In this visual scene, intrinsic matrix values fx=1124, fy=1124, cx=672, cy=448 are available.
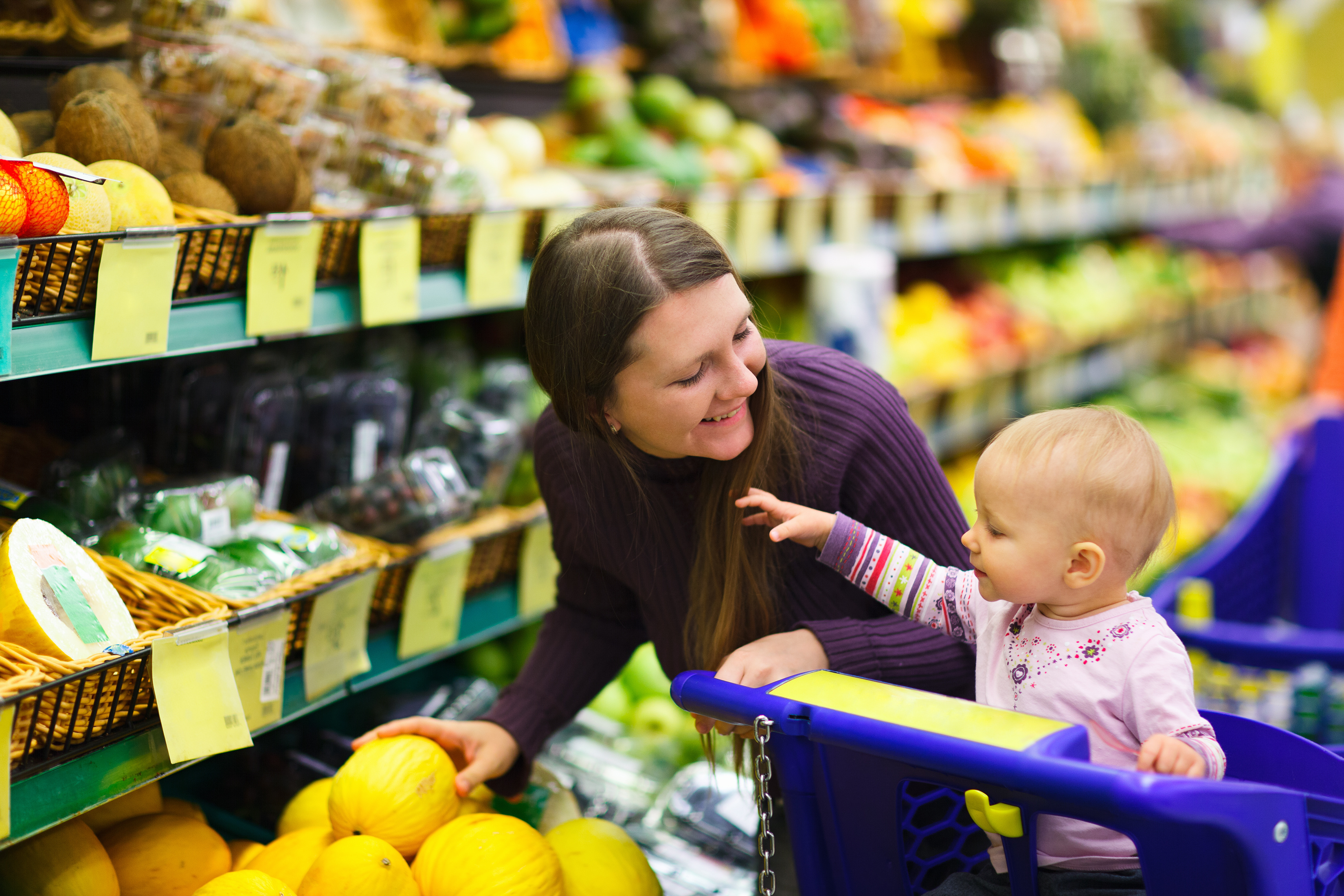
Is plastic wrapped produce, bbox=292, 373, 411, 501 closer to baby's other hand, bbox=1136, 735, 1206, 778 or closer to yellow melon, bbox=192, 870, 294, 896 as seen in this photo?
yellow melon, bbox=192, 870, 294, 896

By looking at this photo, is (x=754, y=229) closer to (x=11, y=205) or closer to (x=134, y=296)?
(x=134, y=296)

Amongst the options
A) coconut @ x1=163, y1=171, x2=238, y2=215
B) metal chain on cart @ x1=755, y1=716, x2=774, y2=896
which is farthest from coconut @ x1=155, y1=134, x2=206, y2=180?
metal chain on cart @ x1=755, y1=716, x2=774, y2=896

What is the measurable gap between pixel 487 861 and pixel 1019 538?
0.66 m

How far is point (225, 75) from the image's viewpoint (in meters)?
1.60

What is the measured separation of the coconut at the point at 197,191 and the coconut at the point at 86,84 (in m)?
0.12

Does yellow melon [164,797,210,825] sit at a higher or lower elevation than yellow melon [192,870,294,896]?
lower

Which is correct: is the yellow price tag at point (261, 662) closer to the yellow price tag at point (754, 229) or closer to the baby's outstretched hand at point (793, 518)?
the baby's outstretched hand at point (793, 518)

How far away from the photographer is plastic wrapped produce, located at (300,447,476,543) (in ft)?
5.47

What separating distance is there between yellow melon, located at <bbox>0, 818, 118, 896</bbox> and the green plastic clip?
0.91 metres

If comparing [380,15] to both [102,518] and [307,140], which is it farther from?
[102,518]

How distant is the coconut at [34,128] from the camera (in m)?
1.39

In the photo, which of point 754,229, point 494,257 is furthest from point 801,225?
point 494,257

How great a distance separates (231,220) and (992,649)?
1023 millimetres

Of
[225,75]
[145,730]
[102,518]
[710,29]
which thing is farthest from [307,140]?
[710,29]
